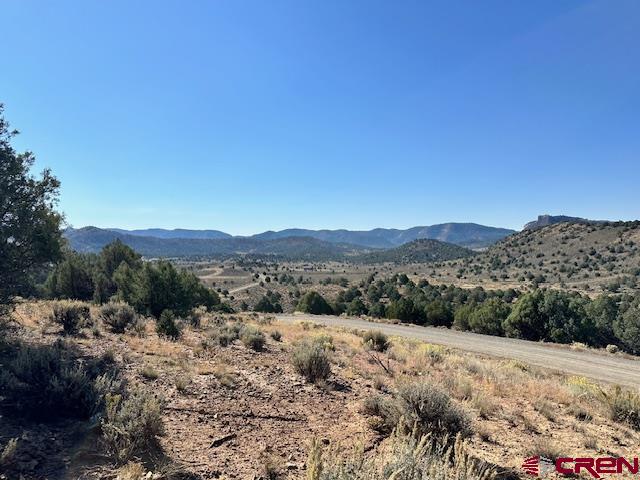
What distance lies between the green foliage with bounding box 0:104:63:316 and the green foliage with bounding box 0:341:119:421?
4.23 meters

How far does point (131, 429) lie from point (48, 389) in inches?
94.1

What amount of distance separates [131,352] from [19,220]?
4.99m

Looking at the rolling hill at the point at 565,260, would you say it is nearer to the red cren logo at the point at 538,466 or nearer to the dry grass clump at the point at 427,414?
the red cren logo at the point at 538,466

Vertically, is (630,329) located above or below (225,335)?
below

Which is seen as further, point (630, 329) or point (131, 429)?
point (630, 329)

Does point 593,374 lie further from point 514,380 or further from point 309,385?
point 309,385

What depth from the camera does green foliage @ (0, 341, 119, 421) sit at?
665cm

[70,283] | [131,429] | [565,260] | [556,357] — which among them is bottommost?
[556,357]

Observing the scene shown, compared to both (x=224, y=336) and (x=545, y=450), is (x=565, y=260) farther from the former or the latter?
(x=545, y=450)

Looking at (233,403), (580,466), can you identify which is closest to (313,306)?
(233,403)

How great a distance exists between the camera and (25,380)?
728 cm

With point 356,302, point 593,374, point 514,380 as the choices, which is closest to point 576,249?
point 356,302

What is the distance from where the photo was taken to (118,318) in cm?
1467

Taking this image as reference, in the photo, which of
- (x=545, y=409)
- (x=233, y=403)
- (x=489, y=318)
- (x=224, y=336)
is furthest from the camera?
(x=489, y=318)
